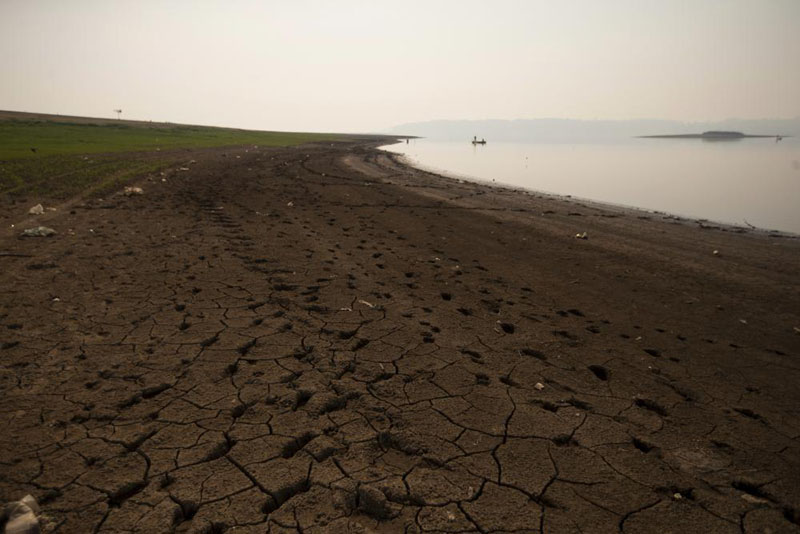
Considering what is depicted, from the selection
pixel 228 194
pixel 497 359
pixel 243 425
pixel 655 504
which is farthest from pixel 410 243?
pixel 228 194

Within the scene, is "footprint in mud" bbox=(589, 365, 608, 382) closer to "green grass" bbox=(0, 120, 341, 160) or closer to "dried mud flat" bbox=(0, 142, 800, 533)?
"dried mud flat" bbox=(0, 142, 800, 533)

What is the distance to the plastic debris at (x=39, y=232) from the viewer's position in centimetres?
807

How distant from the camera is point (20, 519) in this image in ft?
7.52

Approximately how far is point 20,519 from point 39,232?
7.97 meters

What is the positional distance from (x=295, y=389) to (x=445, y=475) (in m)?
1.61

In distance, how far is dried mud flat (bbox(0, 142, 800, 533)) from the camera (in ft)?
8.87

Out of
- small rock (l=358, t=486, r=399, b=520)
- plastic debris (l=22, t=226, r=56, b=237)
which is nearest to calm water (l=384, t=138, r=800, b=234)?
small rock (l=358, t=486, r=399, b=520)

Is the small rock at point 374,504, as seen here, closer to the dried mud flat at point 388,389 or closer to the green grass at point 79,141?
the dried mud flat at point 388,389

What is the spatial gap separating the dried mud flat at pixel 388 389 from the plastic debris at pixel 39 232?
0.38m

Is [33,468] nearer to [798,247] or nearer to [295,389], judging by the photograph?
[295,389]

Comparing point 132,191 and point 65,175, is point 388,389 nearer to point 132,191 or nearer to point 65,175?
point 132,191

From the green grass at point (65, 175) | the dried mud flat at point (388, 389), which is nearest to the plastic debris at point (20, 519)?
the dried mud flat at point (388, 389)

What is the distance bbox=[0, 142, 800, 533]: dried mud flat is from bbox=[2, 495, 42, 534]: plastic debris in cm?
→ 13

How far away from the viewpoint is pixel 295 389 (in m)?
3.85
